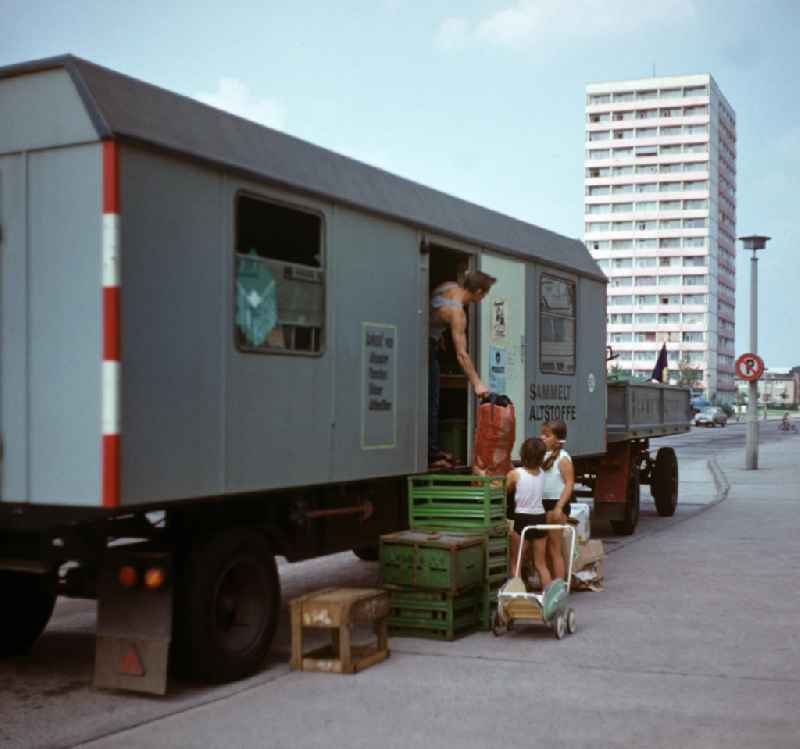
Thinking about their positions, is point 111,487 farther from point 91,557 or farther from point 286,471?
point 286,471

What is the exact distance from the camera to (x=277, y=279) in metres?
7.34

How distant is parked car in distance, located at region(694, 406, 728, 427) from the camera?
7625 cm

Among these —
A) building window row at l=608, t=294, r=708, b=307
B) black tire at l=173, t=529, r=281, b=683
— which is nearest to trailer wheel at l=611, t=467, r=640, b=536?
black tire at l=173, t=529, r=281, b=683

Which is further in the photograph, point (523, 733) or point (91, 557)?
point (91, 557)

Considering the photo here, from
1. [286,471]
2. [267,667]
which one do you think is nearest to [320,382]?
[286,471]

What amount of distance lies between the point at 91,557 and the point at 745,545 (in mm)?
9137

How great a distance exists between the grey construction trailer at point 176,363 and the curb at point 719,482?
1283cm

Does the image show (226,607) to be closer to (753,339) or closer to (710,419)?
(753,339)

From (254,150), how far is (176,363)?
1621 millimetres

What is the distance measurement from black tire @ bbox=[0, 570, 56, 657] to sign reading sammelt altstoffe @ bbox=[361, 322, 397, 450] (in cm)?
239

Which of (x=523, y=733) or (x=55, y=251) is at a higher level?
(x=55, y=251)

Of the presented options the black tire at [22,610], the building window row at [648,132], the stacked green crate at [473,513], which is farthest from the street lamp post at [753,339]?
the building window row at [648,132]

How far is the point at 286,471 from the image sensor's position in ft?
24.2

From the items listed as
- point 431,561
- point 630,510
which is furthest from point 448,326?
point 630,510
